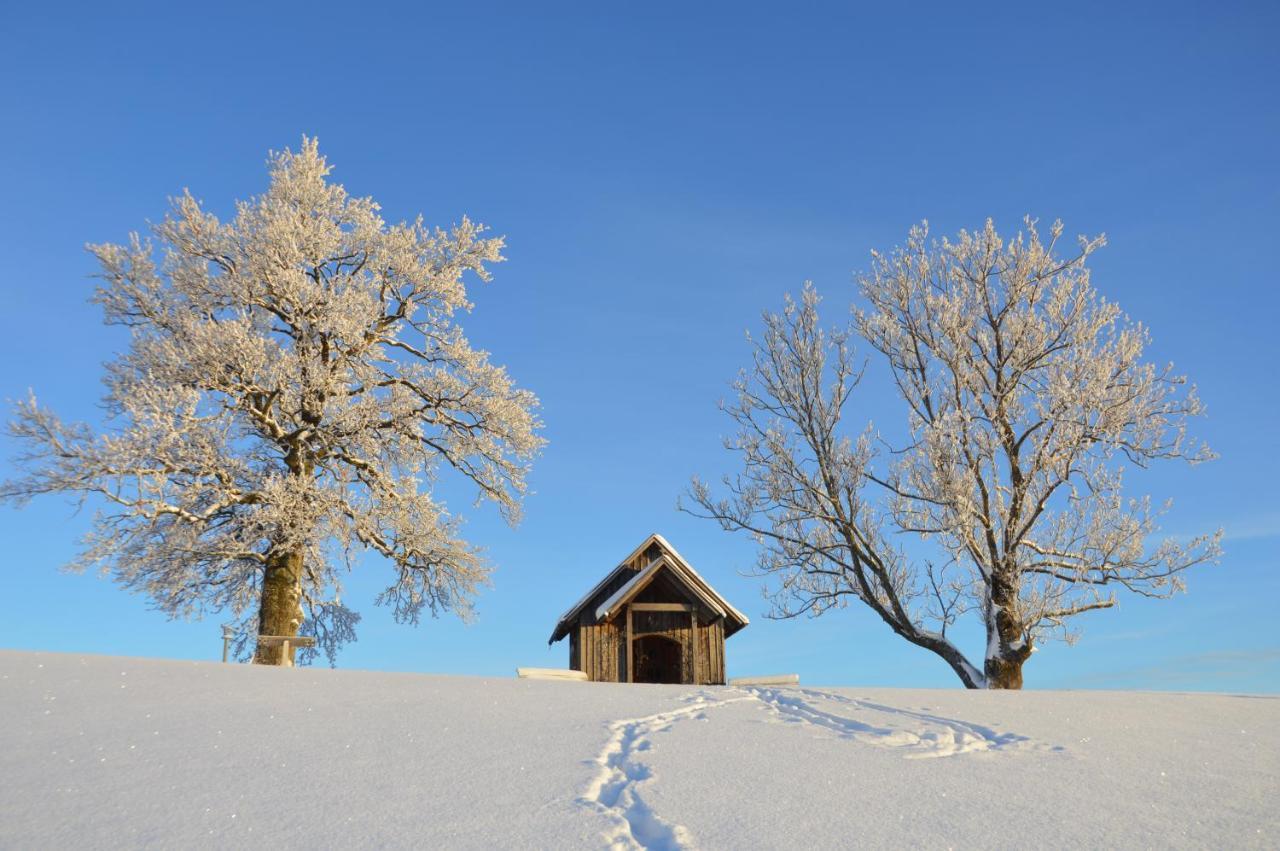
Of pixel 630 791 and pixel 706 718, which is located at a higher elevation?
pixel 706 718

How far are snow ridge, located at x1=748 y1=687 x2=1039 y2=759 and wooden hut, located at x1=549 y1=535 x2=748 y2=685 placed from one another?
11.8 meters

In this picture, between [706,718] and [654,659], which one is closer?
[706,718]

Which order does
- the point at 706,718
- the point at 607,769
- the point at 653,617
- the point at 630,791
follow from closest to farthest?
the point at 630,791
the point at 607,769
the point at 706,718
the point at 653,617

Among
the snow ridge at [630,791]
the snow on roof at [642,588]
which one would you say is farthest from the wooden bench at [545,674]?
the snow ridge at [630,791]

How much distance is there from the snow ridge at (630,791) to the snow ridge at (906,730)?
1.18m

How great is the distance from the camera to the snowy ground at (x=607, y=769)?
211 inches

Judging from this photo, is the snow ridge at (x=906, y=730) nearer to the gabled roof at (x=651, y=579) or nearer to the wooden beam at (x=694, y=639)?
the gabled roof at (x=651, y=579)

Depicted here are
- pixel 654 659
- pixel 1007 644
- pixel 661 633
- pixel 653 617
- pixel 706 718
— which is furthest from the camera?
pixel 654 659

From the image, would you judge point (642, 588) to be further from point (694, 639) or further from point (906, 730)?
point (906, 730)

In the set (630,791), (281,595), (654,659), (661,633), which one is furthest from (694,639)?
(630,791)

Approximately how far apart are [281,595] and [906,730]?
44.5 feet

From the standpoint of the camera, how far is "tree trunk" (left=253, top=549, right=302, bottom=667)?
1802cm

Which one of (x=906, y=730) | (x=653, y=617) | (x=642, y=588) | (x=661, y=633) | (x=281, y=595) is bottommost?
(x=906, y=730)

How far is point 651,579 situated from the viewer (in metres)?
22.0
